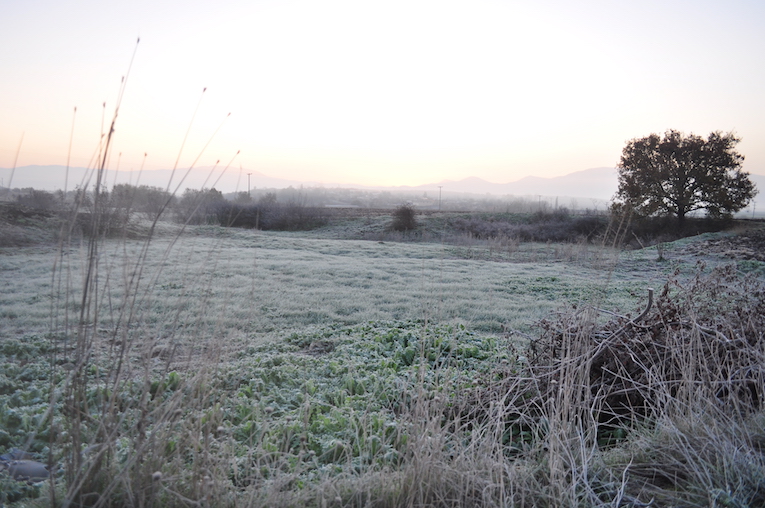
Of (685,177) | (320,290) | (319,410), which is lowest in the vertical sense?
(319,410)

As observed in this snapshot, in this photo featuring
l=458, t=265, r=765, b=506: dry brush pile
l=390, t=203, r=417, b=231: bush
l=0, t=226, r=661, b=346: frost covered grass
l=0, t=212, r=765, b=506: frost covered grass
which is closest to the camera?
l=0, t=212, r=765, b=506: frost covered grass

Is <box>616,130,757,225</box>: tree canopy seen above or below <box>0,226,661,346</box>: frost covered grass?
above

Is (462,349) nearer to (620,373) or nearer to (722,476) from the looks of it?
(620,373)

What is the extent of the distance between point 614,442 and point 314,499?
7.21ft

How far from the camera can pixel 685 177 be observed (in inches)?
920

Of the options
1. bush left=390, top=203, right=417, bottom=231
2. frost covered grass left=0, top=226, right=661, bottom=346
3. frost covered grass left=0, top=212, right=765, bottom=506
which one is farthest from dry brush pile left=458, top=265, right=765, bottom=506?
bush left=390, top=203, right=417, bottom=231

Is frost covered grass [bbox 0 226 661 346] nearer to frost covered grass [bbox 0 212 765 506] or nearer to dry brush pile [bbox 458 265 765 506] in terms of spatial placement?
frost covered grass [bbox 0 212 765 506]

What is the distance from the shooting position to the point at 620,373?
3473 millimetres

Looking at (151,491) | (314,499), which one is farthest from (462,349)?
(151,491)

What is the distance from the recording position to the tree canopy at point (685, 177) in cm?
2270

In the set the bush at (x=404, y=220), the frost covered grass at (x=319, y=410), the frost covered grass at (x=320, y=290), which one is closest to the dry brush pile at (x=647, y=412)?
the frost covered grass at (x=319, y=410)

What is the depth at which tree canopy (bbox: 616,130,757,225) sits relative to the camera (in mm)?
22703

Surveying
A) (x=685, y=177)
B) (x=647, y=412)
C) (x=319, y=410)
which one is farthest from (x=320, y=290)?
(x=685, y=177)

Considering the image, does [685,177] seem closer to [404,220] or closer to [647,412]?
[404,220]
